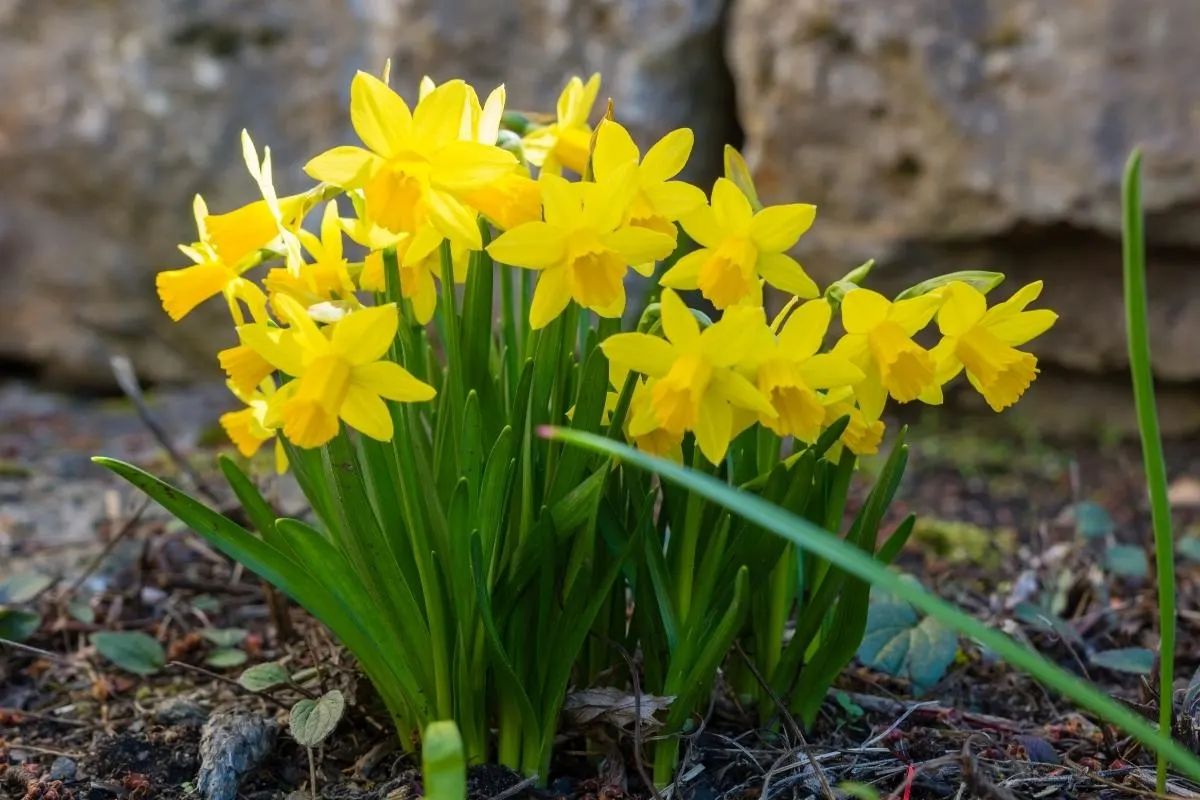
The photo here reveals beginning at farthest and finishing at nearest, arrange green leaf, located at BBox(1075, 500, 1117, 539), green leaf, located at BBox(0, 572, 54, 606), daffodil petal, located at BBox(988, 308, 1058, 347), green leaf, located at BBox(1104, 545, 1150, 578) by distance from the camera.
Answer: green leaf, located at BBox(1075, 500, 1117, 539)
green leaf, located at BBox(1104, 545, 1150, 578)
green leaf, located at BBox(0, 572, 54, 606)
daffodil petal, located at BBox(988, 308, 1058, 347)

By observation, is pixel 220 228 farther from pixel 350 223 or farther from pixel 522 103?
pixel 522 103

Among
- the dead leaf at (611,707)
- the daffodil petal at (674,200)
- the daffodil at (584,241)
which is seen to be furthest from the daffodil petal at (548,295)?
the dead leaf at (611,707)

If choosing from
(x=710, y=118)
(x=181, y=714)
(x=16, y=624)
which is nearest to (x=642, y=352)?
(x=181, y=714)

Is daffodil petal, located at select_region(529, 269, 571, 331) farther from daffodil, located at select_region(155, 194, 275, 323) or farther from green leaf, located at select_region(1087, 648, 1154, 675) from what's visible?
green leaf, located at select_region(1087, 648, 1154, 675)

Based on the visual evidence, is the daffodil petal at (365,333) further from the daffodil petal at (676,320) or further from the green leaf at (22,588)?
the green leaf at (22,588)

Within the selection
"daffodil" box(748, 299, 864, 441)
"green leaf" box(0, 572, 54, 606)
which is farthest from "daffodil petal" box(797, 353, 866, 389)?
"green leaf" box(0, 572, 54, 606)

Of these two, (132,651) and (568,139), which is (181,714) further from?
(568,139)
